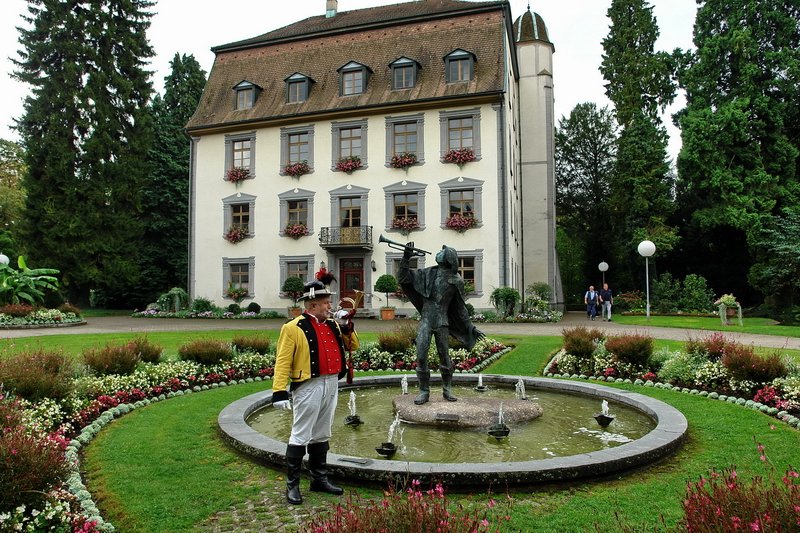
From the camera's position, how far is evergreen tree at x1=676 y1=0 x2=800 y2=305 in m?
30.7

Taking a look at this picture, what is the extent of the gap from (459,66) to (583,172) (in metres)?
23.2

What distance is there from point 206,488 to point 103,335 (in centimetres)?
1572

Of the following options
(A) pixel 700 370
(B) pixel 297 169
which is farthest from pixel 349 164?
(A) pixel 700 370

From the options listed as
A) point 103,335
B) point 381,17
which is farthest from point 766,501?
point 381,17

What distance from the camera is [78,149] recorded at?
34312 mm

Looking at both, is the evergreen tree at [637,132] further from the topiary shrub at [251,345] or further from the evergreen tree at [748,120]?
the topiary shrub at [251,345]

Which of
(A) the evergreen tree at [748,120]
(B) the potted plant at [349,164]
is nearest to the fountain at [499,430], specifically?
(B) the potted plant at [349,164]

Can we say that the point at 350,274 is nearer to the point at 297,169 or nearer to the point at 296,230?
the point at 296,230

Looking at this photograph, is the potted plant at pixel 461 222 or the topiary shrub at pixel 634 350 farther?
the potted plant at pixel 461 222

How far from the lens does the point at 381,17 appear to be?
34188mm

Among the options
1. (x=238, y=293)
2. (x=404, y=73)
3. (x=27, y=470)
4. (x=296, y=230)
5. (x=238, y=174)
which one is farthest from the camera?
(x=238, y=174)

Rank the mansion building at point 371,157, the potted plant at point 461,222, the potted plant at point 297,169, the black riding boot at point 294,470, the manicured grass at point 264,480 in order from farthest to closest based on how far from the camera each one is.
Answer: the potted plant at point 297,169 < the mansion building at point 371,157 < the potted plant at point 461,222 < the black riding boot at point 294,470 < the manicured grass at point 264,480

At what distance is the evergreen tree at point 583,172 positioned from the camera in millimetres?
46406

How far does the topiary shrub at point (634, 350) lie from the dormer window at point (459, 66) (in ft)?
66.4
